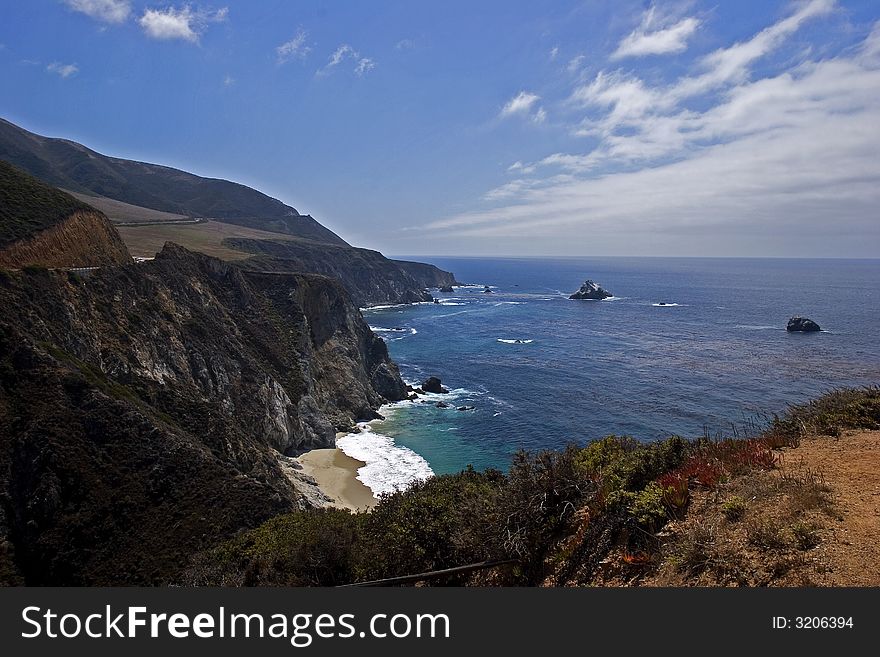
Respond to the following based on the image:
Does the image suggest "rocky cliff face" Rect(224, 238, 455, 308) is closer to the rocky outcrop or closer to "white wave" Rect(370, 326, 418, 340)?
the rocky outcrop

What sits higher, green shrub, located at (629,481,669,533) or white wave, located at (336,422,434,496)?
green shrub, located at (629,481,669,533)

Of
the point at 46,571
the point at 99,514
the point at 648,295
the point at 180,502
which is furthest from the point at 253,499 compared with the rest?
the point at 648,295

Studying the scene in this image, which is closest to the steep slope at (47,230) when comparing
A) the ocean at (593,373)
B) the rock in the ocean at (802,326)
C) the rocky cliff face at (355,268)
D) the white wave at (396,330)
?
the ocean at (593,373)

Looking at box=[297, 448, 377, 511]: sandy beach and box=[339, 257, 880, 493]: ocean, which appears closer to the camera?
box=[297, 448, 377, 511]: sandy beach

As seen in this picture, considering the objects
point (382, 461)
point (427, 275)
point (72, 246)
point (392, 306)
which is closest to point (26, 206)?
point (72, 246)

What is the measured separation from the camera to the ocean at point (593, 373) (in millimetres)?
43844

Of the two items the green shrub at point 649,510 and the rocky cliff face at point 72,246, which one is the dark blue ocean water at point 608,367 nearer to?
the green shrub at point 649,510


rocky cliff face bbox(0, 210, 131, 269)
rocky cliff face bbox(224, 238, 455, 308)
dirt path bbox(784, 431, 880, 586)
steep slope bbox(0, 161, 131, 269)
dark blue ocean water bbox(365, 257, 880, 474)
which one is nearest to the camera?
dirt path bbox(784, 431, 880, 586)

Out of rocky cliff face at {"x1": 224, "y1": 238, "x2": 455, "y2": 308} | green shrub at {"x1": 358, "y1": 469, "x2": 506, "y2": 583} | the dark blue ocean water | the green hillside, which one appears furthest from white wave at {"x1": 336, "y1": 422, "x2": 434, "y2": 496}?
rocky cliff face at {"x1": 224, "y1": 238, "x2": 455, "y2": 308}

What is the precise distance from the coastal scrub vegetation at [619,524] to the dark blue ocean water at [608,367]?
23.6 feet

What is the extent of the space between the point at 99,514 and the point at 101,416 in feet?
17.1

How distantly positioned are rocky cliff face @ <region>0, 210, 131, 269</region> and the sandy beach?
24038mm

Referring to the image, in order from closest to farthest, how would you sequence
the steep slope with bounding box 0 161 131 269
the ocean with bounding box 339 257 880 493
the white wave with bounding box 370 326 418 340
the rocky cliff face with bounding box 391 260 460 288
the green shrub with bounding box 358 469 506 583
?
the green shrub with bounding box 358 469 506 583 < the steep slope with bounding box 0 161 131 269 < the ocean with bounding box 339 257 880 493 < the white wave with bounding box 370 326 418 340 < the rocky cliff face with bounding box 391 260 460 288

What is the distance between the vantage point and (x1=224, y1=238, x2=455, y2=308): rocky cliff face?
404 ft
